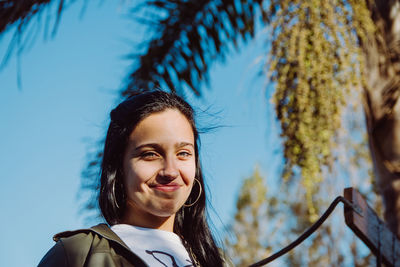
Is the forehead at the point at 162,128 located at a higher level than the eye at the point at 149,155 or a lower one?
higher

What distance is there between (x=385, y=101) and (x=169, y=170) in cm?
142

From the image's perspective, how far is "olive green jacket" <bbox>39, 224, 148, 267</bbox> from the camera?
1158 mm

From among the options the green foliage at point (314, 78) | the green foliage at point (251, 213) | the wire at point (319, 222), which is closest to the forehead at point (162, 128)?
the wire at point (319, 222)

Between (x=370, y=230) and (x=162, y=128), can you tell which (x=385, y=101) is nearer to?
(x=370, y=230)

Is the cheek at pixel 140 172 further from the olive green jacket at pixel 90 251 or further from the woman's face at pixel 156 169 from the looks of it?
the olive green jacket at pixel 90 251

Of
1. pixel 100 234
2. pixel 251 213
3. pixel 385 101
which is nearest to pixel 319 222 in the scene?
pixel 100 234

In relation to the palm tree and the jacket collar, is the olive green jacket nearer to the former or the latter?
the jacket collar

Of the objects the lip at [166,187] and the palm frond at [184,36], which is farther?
the palm frond at [184,36]

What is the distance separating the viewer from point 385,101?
7.83ft

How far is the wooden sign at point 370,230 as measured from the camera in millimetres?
1591

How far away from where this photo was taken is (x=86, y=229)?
1.24 metres

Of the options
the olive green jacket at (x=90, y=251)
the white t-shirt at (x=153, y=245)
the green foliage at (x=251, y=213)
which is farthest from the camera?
the green foliage at (x=251, y=213)

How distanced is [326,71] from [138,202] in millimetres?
1356

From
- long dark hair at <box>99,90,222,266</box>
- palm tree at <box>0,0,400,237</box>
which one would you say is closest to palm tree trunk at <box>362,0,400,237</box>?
palm tree at <box>0,0,400,237</box>
